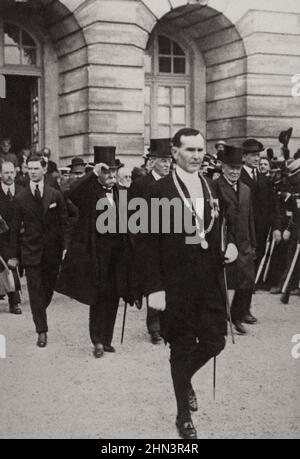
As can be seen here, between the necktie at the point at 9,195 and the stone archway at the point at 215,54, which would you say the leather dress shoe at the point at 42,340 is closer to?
the necktie at the point at 9,195

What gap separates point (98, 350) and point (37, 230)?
1.49m

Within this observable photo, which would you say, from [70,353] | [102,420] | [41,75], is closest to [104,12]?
[41,75]

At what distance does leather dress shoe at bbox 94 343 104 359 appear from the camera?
7.73 m

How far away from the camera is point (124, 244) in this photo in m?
8.05

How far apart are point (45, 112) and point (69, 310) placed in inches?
335

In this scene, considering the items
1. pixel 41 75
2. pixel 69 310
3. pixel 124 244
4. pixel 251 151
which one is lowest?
pixel 69 310

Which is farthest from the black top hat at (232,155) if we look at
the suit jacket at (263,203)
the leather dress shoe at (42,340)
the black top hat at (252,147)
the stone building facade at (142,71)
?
the stone building facade at (142,71)

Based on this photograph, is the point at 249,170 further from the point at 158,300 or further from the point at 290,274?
the point at 158,300

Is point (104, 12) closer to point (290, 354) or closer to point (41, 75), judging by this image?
point (41, 75)

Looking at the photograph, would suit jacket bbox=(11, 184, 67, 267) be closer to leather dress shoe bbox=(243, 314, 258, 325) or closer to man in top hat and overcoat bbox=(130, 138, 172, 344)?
man in top hat and overcoat bbox=(130, 138, 172, 344)

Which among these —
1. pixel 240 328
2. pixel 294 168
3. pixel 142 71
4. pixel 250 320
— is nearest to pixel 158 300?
pixel 240 328

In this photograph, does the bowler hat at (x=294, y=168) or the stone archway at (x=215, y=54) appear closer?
the bowler hat at (x=294, y=168)

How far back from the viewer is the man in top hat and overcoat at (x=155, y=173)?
27.8ft

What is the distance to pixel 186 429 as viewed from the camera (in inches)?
210
